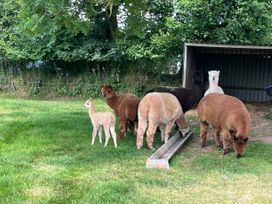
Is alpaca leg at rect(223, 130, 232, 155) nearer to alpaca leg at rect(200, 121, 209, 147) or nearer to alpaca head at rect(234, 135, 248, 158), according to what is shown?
alpaca head at rect(234, 135, 248, 158)

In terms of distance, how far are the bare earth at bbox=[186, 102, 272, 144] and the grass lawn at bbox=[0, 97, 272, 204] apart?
42.3 inches

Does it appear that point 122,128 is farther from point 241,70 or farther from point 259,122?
point 241,70

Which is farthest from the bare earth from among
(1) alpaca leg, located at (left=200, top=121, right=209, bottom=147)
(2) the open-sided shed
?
(1) alpaca leg, located at (left=200, top=121, right=209, bottom=147)

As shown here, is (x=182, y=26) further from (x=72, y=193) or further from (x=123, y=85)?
(x=72, y=193)

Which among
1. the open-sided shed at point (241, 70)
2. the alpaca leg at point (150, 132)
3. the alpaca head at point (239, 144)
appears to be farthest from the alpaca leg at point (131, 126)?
the open-sided shed at point (241, 70)

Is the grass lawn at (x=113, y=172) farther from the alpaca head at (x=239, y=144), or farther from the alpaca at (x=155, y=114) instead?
the alpaca at (x=155, y=114)

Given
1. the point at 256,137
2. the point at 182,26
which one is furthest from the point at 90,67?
the point at 256,137

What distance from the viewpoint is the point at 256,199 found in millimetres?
6617

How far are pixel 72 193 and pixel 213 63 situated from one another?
15405 mm

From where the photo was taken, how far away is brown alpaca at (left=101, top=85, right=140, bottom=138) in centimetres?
1082

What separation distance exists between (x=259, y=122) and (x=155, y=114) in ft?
19.8

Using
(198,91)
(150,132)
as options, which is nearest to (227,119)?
(150,132)

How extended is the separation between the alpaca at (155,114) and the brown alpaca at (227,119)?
0.68 m

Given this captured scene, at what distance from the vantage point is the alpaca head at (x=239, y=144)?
29.9 feet
